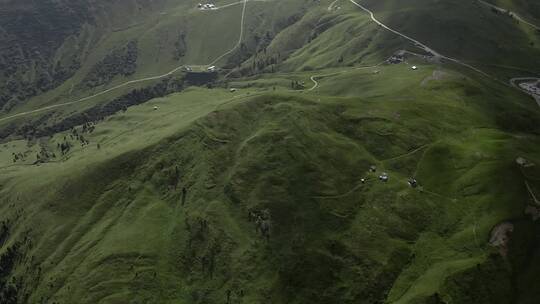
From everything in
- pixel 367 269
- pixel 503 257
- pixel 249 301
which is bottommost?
pixel 249 301

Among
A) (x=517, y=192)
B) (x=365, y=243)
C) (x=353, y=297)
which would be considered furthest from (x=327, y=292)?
(x=517, y=192)

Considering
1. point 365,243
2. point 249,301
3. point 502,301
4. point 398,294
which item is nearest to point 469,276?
point 502,301

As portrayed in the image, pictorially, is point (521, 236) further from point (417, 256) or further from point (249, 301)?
point (249, 301)

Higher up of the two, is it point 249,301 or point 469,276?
point 469,276

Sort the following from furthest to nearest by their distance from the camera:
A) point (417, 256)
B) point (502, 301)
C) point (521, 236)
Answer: point (417, 256) → point (521, 236) → point (502, 301)

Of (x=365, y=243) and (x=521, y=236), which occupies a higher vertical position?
(x=521, y=236)

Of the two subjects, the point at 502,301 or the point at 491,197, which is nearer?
the point at 502,301

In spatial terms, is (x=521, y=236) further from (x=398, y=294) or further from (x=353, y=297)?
(x=353, y=297)

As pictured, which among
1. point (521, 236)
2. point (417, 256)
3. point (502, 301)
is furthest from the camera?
point (417, 256)

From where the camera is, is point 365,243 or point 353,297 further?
point 365,243
